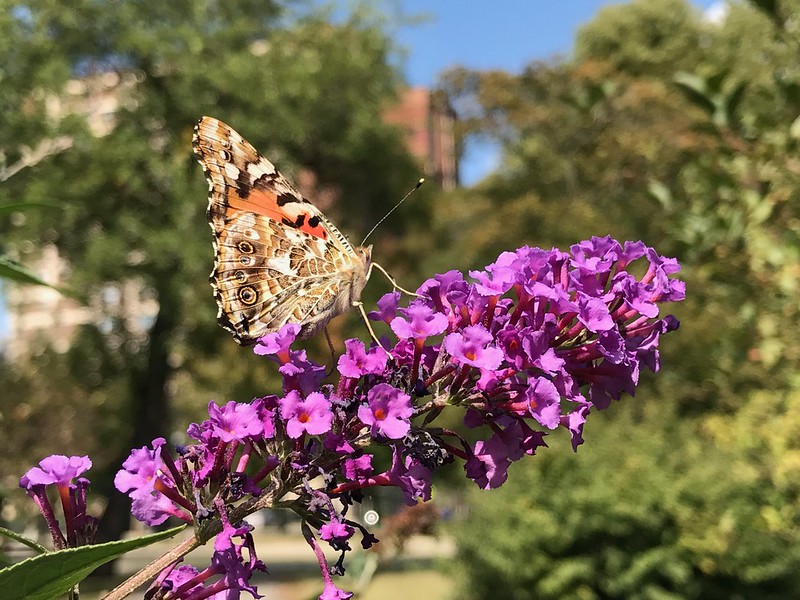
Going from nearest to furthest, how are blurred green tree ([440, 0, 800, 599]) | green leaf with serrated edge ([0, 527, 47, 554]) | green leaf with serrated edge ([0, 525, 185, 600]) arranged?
green leaf with serrated edge ([0, 525, 185, 600]), green leaf with serrated edge ([0, 527, 47, 554]), blurred green tree ([440, 0, 800, 599])

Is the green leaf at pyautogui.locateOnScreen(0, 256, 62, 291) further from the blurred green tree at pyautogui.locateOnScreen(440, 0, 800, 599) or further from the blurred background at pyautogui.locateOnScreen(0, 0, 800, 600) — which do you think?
the blurred green tree at pyautogui.locateOnScreen(440, 0, 800, 599)

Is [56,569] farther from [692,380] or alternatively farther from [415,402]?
[692,380]

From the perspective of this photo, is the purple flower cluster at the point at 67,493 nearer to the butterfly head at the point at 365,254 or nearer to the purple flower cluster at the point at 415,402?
the purple flower cluster at the point at 415,402

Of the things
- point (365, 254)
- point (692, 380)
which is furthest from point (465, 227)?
point (365, 254)

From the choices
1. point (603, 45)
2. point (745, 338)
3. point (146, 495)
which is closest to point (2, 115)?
point (146, 495)

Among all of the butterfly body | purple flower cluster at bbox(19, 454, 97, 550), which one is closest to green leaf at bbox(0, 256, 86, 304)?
purple flower cluster at bbox(19, 454, 97, 550)

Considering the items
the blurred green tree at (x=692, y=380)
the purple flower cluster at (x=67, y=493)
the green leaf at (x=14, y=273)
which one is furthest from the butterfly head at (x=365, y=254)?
the blurred green tree at (x=692, y=380)
